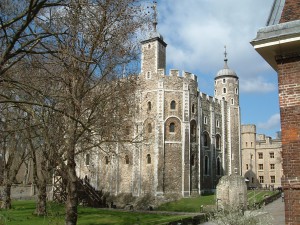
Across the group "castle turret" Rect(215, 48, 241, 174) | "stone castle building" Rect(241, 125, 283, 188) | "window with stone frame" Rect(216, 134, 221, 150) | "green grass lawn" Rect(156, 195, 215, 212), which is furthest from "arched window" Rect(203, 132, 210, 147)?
"stone castle building" Rect(241, 125, 283, 188)

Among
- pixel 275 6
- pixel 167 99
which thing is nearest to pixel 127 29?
pixel 275 6

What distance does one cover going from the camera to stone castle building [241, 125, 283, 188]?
57750 millimetres

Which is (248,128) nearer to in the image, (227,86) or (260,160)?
(260,160)

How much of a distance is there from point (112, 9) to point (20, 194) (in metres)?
28.2

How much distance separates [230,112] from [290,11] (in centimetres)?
3744

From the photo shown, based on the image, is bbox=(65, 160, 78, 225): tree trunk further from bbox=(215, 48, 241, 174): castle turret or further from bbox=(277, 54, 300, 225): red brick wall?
bbox=(215, 48, 241, 174): castle turret

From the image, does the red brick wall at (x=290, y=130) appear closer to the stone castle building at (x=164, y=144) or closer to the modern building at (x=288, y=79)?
the modern building at (x=288, y=79)

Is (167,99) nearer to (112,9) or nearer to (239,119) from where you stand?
(239,119)

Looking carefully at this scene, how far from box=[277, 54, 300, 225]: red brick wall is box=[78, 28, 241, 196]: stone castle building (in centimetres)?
2332

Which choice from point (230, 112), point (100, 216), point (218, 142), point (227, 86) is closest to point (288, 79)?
point (100, 216)

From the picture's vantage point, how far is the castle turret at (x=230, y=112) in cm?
4228

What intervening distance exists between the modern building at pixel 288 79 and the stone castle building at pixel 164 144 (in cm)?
2320

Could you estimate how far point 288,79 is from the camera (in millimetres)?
6848

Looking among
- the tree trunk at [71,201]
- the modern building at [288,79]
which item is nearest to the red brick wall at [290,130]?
the modern building at [288,79]
